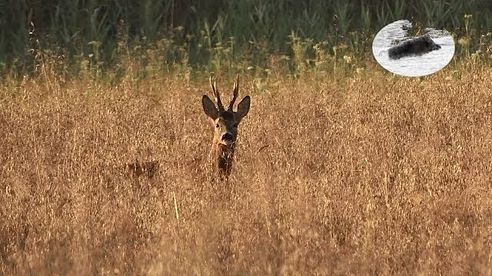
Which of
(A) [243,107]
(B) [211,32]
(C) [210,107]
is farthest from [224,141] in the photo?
(B) [211,32]

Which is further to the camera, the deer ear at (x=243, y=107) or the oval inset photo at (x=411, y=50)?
the oval inset photo at (x=411, y=50)

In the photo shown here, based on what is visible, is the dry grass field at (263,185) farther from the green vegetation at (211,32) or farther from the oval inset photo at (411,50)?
the green vegetation at (211,32)

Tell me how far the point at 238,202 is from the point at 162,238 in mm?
653

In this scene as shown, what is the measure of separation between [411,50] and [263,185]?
3.99m

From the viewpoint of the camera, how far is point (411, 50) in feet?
28.6

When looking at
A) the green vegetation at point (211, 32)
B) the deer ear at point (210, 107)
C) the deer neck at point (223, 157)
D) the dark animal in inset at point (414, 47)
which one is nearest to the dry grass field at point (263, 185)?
the deer neck at point (223, 157)

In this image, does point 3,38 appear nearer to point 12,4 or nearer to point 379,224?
point 12,4

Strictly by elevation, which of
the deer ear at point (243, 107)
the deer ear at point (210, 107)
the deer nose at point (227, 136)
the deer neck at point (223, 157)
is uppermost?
the deer ear at point (210, 107)

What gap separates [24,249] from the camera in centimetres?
450

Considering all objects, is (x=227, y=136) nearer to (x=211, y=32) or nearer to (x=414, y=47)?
(x=414, y=47)

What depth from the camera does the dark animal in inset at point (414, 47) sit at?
8742mm

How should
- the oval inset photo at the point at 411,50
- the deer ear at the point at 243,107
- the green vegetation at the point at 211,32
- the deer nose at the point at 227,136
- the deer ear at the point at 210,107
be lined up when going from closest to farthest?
1. the deer nose at the point at 227,136
2. the deer ear at the point at 210,107
3. the deer ear at the point at 243,107
4. the oval inset photo at the point at 411,50
5. the green vegetation at the point at 211,32

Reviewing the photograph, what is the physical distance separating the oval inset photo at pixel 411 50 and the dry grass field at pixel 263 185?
1.15 feet

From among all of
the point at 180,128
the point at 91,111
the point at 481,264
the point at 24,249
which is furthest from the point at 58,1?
the point at 481,264
